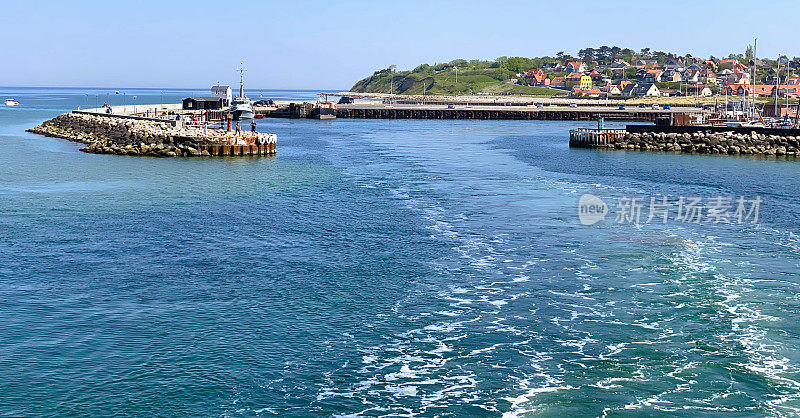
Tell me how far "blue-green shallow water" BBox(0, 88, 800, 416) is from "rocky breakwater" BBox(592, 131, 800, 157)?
3514 centimetres

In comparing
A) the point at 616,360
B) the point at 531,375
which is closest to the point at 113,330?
the point at 531,375

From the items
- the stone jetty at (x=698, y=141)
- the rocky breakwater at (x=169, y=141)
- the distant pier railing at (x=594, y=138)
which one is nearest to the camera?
the rocky breakwater at (x=169, y=141)

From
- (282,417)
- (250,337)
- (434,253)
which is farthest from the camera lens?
(434,253)

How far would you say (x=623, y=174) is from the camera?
67500 millimetres

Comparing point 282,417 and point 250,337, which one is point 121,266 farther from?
point 282,417

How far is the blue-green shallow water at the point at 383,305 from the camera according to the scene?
797 inches

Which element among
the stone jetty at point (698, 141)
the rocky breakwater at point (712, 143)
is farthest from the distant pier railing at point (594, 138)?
the rocky breakwater at point (712, 143)

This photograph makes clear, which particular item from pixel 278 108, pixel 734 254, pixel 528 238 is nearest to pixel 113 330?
pixel 528 238

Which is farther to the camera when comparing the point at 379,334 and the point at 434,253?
the point at 434,253

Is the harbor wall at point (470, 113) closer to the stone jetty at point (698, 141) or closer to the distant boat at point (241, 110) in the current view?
the distant boat at point (241, 110)

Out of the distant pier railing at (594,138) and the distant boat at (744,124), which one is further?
the distant pier railing at (594,138)

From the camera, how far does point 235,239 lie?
37594 millimetres

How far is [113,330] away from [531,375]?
496 inches

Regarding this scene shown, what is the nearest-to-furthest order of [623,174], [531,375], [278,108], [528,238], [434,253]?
1. [531,375]
2. [434,253]
3. [528,238]
4. [623,174]
5. [278,108]
